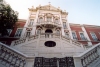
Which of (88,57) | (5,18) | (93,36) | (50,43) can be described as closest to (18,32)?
(5,18)

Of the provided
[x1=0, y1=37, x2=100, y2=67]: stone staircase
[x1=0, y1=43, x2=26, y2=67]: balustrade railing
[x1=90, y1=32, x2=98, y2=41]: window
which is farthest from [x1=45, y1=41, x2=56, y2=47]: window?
Result: [x1=90, y1=32, x2=98, y2=41]: window

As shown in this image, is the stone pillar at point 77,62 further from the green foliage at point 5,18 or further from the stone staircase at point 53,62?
the green foliage at point 5,18

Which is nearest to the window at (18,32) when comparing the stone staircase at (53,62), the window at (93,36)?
the stone staircase at (53,62)

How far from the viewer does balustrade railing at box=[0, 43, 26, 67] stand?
4776 mm

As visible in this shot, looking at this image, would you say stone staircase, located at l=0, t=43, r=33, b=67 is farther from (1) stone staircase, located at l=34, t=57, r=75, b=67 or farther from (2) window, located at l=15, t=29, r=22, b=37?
(2) window, located at l=15, t=29, r=22, b=37

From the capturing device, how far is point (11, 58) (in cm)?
503

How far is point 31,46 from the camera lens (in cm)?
1080

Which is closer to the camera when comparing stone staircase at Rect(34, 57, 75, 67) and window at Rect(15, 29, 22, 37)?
stone staircase at Rect(34, 57, 75, 67)

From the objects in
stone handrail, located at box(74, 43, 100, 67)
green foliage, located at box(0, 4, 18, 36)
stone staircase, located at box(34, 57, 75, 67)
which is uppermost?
green foliage, located at box(0, 4, 18, 36)

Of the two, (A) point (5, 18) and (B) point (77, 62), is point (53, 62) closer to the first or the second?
(B) point (77, 62)

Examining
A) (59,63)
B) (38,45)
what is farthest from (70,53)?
(59,63)

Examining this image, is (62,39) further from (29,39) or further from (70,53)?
(29,39)

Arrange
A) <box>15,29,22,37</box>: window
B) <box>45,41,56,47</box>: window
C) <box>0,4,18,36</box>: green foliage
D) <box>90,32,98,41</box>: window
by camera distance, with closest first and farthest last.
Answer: <box>45,41,56,47</box>: window < <box>0,4,18,36</box>: green foliage < <box>15,29,22,37</box>: window < <box>90,32,98,41</box>: window

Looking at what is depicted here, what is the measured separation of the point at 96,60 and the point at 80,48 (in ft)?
19.4
